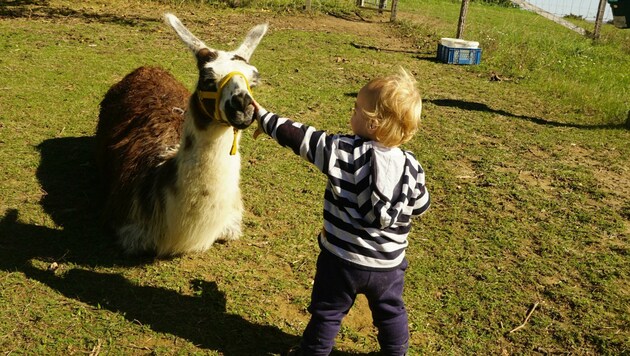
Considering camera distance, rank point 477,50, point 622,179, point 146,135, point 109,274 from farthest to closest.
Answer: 1. point 477,50
2. point 622,179
3. point 146,135
4. point 109,274

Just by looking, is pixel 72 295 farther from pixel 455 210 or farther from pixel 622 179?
pixel 622 179

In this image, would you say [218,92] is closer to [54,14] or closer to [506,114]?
[506,114]

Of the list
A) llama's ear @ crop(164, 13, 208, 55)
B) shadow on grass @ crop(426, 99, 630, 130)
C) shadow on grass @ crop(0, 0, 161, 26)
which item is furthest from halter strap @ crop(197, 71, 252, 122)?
shadow on grass @ crop(0, 0, 161, 26)

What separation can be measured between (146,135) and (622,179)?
404 cm

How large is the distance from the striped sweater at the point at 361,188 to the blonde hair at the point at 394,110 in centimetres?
8

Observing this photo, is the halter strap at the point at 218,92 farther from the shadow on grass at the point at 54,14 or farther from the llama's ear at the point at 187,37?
the shadow on grass at the point at 54,14

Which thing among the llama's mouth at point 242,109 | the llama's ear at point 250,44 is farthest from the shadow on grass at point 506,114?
the llama's mouth at point 242,109

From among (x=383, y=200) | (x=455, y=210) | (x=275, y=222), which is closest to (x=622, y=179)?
(x=455, y=210)

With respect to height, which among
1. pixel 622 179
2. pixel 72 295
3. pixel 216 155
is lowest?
pixel 72 295

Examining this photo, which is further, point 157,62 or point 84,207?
point 157,62

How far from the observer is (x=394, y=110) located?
229 centimetres

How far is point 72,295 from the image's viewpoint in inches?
122

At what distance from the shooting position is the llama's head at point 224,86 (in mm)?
2512

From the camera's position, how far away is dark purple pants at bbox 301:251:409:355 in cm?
244
